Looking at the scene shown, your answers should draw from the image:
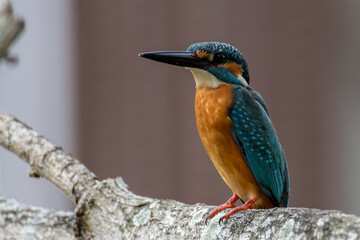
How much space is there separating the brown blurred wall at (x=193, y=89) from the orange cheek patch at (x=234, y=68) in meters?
3.20

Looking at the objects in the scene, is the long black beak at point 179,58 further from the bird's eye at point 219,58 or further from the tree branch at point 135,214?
the tree branch at point 135,214

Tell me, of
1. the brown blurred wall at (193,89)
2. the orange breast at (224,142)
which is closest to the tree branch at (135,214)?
the orange breast at (224,142)

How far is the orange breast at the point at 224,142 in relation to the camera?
6.38 feet

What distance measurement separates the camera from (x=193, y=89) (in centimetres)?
550

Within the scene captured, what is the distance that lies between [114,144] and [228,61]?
458 centimetres

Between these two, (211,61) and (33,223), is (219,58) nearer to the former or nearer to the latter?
(211,61)

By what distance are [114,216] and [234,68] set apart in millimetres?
682

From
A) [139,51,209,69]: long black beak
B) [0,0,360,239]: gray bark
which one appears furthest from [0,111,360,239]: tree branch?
[139,51,209,69]: long black beak

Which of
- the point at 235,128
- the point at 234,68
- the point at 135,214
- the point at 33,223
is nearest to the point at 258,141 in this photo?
the point at 235,128

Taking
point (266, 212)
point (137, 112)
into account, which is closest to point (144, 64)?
point (137, 112)

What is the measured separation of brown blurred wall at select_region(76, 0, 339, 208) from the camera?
17.6 feet

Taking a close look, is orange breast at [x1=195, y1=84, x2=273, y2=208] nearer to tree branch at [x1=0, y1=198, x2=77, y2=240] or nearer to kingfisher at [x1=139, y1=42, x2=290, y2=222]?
kingfisher at [x1=139, y1=42, x2=290, y2=222]

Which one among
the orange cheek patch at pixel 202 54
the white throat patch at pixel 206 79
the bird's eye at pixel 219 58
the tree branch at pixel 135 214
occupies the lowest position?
the tree branch at pixel 135 214

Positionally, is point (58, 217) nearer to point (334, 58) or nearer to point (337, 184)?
point (337, 184)
